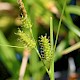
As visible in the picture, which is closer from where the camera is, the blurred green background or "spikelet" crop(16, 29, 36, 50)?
"spikelet" crop(16, 29, 36, 50)

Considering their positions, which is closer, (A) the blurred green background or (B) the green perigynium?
(B) the green perigynium

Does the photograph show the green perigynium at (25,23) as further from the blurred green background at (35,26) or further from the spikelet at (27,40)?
the blurred green background at (35,26)

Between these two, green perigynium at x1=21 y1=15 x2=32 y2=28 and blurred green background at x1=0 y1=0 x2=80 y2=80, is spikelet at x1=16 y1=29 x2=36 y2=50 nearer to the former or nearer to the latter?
green perigynium at x1=21 y1=15 x2=32 y2=28

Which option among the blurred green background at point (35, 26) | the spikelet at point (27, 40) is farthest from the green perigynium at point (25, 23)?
the blurred green background at point (35, 26)

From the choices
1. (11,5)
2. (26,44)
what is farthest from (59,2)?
(26,44)

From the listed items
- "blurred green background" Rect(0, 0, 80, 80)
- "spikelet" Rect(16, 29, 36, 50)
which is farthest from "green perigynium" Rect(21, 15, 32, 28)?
"blurred green background" Rect(0, 0, 80, 80)

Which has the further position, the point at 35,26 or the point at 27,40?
the point at 35,26

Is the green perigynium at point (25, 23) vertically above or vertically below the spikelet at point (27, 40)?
above

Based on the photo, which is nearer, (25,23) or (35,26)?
(25,23)

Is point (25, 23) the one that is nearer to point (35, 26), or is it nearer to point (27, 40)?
point (27, 40)

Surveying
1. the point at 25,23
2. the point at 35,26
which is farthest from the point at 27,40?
the point at 35,26

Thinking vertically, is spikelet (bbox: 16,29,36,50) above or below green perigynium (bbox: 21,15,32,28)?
below
